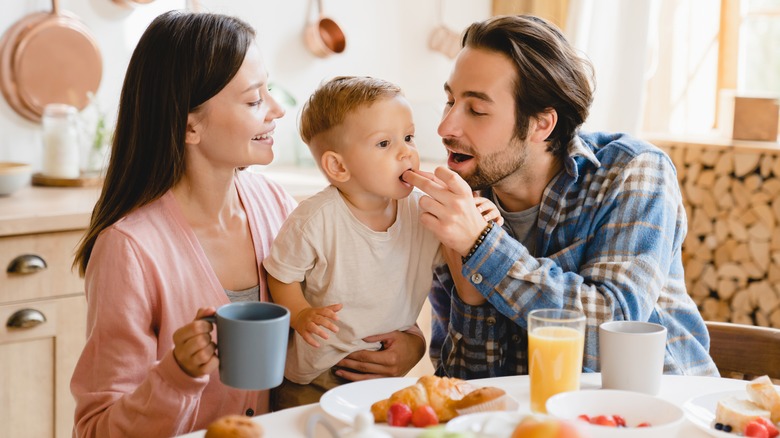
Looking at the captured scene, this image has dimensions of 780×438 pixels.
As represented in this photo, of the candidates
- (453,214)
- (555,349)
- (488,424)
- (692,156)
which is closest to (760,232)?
(692,156)

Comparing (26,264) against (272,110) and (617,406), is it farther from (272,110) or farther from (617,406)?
(617,406)

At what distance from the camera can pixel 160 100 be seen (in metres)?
1.64

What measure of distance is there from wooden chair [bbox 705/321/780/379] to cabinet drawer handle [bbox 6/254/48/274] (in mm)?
1663

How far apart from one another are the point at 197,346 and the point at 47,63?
194 centimetres

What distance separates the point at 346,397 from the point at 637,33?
101 inches

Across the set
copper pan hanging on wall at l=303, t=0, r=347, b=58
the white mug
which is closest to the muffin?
the white mug

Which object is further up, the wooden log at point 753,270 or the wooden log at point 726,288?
the wooden log at point 753,270

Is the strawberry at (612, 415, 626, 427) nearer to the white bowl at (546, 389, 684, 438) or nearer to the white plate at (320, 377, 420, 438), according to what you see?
the white bowl at (546, 389, 684, 438)

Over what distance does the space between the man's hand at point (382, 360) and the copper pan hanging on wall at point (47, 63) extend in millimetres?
1655

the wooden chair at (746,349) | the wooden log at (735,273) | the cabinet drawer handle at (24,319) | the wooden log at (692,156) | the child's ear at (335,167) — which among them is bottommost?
the cabinet drawer handle at (24,319)

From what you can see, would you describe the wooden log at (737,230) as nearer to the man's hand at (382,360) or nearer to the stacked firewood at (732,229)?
the stacked firewood at (732,229)

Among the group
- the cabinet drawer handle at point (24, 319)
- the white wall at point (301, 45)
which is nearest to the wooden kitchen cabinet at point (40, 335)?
the cabinet drawer handle at point (24, 319)

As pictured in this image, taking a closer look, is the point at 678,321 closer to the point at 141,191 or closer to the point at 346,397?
the point at 346,397

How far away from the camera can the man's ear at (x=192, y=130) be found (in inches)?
66.6
